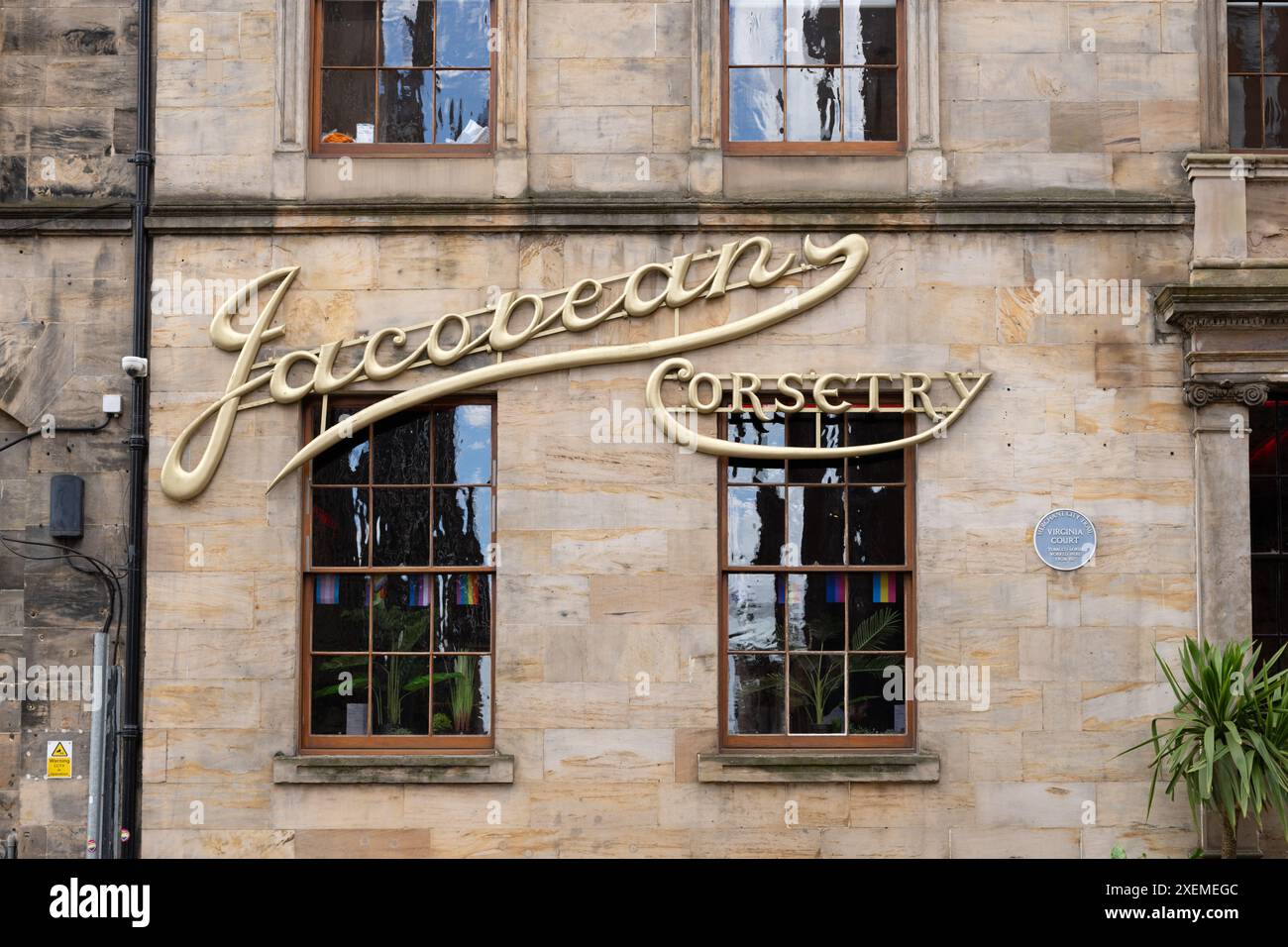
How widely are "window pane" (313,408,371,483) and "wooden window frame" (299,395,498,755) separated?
49 mm

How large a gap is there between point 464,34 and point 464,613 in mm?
4359

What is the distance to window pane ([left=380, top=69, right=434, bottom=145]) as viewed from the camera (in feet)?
35.9

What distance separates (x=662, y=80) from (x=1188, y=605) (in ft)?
17.8

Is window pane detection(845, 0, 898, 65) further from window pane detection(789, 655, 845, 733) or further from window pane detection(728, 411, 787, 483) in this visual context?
window pane detection(789, 655, 845, 733)

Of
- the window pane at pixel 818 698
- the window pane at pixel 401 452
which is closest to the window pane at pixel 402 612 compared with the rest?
the window pane at pixel 401 452

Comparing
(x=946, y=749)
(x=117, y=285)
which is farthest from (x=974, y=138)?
(x=117, y=285)

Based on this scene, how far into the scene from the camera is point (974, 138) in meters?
10.7

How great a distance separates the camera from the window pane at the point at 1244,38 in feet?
35.9

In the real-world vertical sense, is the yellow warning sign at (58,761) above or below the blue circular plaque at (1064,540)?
below

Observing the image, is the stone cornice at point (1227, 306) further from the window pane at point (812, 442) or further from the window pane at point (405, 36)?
the window pane at point (405, 36)

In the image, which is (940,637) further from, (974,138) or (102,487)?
(102,487)

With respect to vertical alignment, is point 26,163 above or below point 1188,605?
above

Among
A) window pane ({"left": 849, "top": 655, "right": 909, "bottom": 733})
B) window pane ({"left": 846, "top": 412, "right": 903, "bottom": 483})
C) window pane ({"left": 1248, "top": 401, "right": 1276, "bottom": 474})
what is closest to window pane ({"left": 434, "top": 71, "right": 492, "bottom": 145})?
window pane ({"left": 846, "top": 412, "right": 903, "bottom": 483})

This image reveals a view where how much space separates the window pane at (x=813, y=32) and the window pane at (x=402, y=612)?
481cm
